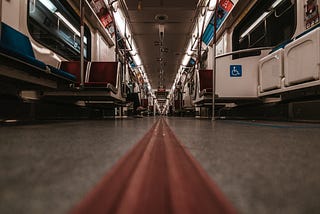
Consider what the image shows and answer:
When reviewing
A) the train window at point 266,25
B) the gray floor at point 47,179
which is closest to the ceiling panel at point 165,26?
the train window at point 266,25

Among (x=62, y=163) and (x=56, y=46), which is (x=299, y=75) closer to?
(x=62, y=163)

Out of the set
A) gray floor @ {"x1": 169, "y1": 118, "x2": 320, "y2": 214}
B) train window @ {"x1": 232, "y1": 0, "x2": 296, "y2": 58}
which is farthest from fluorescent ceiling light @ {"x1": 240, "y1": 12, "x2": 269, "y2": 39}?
gray floor @ {"x1": 169, "y1": 118, "x2": 320, "y2": 214}

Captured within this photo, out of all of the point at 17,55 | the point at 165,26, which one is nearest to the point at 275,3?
the point at 165,26

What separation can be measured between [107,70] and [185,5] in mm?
3173

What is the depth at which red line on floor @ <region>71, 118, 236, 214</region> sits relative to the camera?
240 mm

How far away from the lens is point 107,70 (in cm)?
427

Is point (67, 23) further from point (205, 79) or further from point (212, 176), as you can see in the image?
point (212, 176)

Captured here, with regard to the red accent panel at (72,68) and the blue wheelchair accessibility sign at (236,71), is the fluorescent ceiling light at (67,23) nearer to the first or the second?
the red accent panel at (72,68)

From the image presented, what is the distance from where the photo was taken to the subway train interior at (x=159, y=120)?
285mm

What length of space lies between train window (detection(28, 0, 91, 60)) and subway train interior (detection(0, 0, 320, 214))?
1.0 inches

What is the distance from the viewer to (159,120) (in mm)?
4117

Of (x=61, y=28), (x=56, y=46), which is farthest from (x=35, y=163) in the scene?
(x=61, y=28)

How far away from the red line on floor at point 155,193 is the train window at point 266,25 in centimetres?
389

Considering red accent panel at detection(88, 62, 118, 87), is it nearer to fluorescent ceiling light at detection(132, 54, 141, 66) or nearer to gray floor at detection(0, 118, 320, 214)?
gray floor at detection(0, 118, 320, 214)
